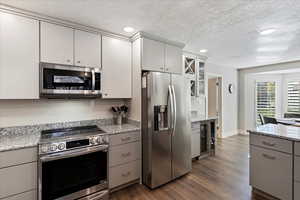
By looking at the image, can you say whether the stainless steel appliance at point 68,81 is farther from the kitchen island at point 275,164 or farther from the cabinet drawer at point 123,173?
the kitchen island at point 275,164

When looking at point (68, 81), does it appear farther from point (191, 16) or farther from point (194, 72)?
point (194, 72)

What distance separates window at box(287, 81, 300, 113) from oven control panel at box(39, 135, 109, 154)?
226 inches

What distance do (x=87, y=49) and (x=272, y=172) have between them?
3.08 metres

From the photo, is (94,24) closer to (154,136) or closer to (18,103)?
(18,103)

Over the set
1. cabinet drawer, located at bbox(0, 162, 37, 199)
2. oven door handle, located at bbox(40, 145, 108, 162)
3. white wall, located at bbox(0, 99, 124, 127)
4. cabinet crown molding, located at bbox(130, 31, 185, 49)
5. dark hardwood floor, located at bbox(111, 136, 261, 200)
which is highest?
cabinet crown molding, located at bbox(130, 31, 185, 49)

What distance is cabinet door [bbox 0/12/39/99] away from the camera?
1.74 meters

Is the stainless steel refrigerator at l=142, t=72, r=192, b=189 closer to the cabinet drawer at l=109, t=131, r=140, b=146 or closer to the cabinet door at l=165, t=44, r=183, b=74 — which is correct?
the cabinet drawer at l=109, t=131, r=140, b=146

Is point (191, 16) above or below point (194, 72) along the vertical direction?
above

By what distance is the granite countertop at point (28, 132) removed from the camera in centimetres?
159

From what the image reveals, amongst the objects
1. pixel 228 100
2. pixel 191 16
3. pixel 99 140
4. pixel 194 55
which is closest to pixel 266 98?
pixel 228 100

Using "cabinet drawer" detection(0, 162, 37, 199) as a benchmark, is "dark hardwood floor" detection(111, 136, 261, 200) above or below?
below

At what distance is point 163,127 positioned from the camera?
2371 millimetres

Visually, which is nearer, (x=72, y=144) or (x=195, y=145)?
(x=72, y=144)

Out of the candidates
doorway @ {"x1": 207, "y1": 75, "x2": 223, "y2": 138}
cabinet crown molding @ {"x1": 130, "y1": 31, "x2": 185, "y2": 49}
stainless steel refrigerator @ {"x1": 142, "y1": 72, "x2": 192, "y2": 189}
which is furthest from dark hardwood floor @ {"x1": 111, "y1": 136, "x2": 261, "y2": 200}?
cabinet crown molding @ {"x1": 130, "y1": 31, "x2": 185, "y2": 49}
